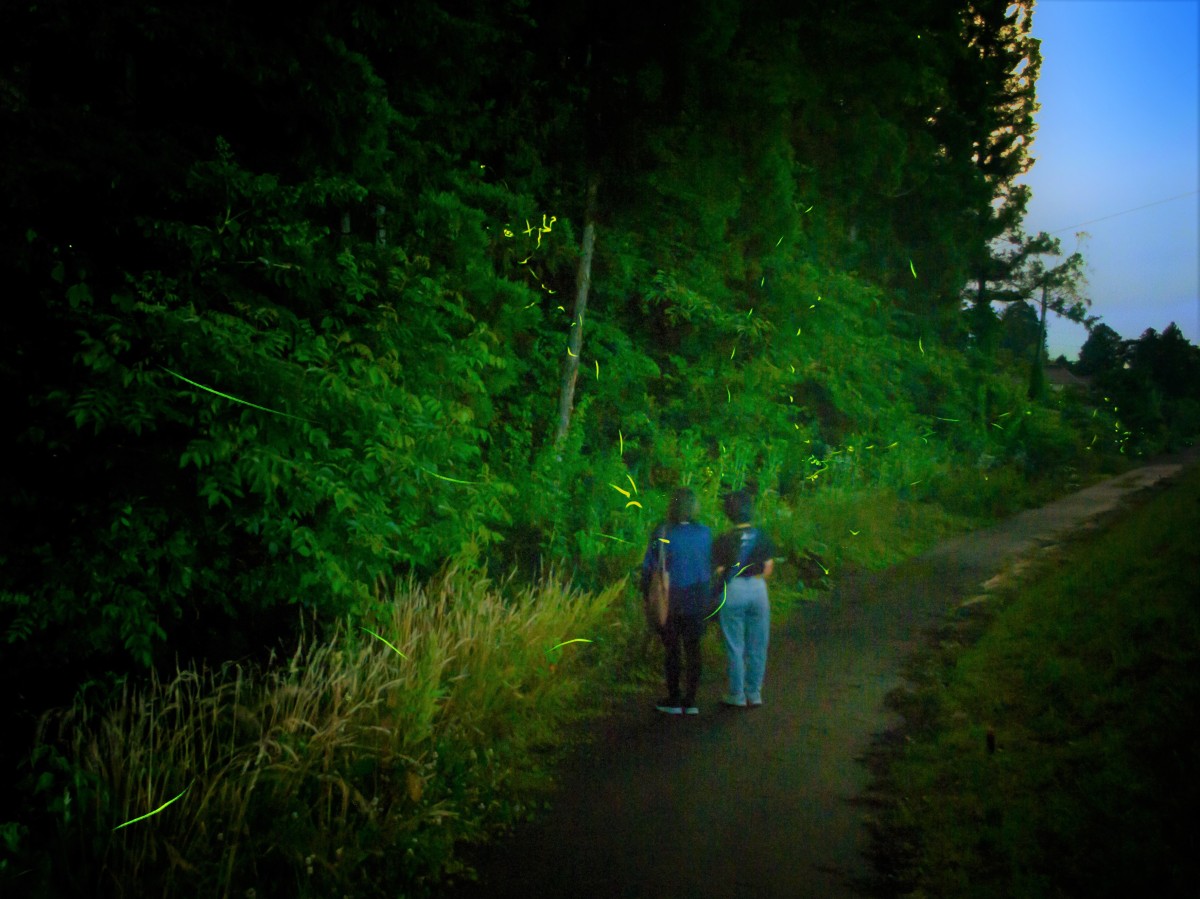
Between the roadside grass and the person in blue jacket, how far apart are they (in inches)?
64.2

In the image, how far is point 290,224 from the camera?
638 centimetres

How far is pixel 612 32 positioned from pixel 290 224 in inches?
282

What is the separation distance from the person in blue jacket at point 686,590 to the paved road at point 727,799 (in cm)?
28

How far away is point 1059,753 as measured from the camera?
6.27m

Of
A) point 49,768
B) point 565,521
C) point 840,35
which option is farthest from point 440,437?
point 840,35

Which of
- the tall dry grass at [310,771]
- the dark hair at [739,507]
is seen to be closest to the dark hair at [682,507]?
the dark hair at [739,507]

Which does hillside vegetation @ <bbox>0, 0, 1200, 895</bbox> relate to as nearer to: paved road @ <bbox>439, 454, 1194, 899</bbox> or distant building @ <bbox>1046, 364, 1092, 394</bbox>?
paved road @ <bbox>439, 454, 1194, 899</bbox>

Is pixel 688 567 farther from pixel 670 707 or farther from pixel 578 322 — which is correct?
pixel 578 322

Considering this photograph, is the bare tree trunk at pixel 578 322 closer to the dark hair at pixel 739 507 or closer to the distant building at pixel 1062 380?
the dark hair at pixel 739 507

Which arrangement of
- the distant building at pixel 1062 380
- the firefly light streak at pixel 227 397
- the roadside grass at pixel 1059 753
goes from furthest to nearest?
1. the distant building at pixel 1062 380
2. the firefly light streak at pixel 227 397
3. the roadside grass at pixel 1059 753

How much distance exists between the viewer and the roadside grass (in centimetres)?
482

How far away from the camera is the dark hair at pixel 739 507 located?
322 inches

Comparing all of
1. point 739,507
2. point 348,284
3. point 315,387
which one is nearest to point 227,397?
point 315,387

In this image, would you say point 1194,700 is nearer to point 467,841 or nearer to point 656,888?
point 656,888
